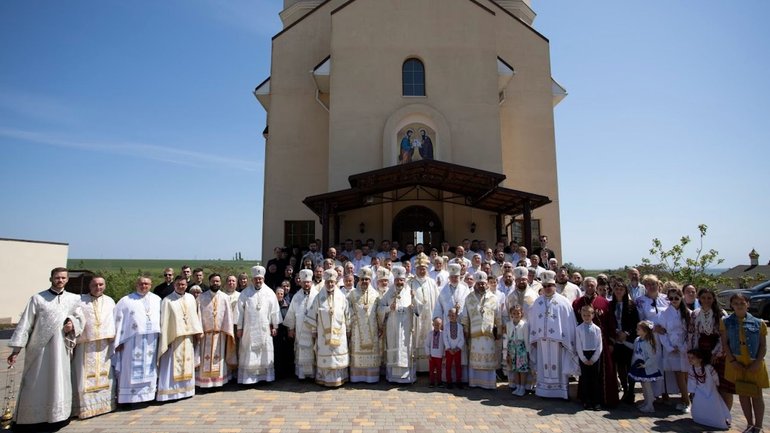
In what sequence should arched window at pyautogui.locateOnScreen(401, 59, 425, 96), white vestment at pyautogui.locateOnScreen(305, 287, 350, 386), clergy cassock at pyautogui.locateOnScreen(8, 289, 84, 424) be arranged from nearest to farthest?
1. clergy cassock at pyautogui.locateOnScreen(8, 289, 84, 424)
2. white vestment at pyautogui.locateOnScreen(305, 287, 350, 386)
3. arched window at pyautogui.locateOnScreen(401, 59, 425, 96)

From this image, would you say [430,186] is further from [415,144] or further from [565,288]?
[565,288]

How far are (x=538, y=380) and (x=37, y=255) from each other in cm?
2088

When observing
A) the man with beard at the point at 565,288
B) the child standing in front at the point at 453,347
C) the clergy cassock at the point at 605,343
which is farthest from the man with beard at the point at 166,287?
the man with beard at the point at 565,288

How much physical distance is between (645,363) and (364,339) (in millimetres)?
4426

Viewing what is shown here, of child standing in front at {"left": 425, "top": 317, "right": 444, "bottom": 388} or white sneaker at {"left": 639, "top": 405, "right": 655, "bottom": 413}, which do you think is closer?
white sneaker at {"left": 639, "top": 405, "right": 655, "bottom": 413}

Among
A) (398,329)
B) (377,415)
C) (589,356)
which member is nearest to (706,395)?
(589,356)

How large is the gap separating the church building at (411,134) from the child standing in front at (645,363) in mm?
7400

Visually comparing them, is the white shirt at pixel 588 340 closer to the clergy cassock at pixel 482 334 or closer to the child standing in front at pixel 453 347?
the clergy cassock at pixel 482 334

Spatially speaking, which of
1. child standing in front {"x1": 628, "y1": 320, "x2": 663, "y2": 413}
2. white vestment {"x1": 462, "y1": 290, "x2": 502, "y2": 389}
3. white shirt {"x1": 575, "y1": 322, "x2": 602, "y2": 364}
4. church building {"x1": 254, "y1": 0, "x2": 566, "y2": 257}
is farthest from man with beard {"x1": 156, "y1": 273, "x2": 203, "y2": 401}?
church building {"x1": 254, "y1": 0, "x2": 566, "y2": 257}

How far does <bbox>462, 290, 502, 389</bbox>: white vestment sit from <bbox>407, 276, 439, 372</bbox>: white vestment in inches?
35.7

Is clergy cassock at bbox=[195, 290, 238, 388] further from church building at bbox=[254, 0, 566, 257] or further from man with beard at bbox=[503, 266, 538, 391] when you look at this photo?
church building at bbox=[254, 0, 566, 257]

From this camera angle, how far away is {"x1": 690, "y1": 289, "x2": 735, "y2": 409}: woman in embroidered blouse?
5.97m

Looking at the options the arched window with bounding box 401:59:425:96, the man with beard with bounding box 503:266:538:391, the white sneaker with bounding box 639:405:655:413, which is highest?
the arched window with bounding box 401:59:425:96

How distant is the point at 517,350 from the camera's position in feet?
24.2
